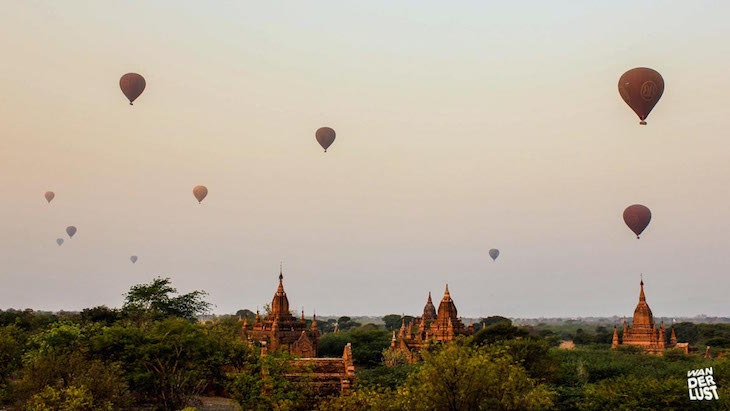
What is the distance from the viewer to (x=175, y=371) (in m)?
40.0

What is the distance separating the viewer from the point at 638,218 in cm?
6134

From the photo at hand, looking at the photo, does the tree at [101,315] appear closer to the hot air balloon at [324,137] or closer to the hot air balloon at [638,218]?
the hot air balloon at [324,137]

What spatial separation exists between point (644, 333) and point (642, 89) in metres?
42.6

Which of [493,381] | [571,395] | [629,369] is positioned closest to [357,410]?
[493,381]

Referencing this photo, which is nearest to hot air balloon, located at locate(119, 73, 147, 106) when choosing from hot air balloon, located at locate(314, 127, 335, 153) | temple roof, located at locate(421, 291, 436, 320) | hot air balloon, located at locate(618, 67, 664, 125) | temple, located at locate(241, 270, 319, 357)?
hot air balloon, located at locate(314, 127, 335, 153)

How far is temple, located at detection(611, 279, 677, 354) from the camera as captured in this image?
264 ft

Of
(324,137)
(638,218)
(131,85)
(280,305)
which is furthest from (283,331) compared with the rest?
(638,218)

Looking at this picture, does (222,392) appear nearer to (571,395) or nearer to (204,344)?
(204,344)

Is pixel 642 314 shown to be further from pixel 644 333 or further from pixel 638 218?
pixel 638 218

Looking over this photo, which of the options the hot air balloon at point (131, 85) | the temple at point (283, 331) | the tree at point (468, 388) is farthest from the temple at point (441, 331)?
the tree at point (468, 388)

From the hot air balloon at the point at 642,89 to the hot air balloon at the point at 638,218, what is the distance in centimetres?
1541

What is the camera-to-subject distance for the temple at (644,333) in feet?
264

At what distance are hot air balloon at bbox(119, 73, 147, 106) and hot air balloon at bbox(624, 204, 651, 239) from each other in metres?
41.2

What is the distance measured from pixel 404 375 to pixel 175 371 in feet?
56.7
